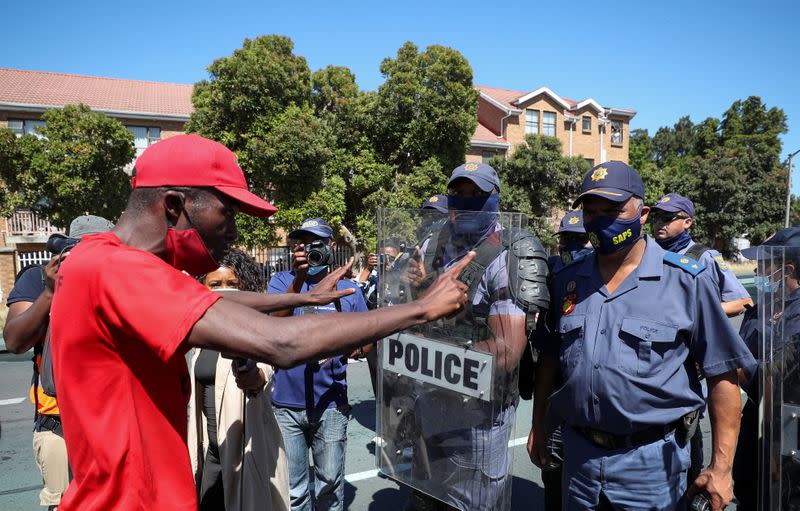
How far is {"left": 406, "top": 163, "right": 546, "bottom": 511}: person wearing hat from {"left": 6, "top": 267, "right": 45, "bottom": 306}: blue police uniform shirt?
2.33 metres

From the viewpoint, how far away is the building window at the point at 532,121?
2957 cm

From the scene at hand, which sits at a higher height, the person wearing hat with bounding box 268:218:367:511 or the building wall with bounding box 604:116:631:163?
the building wall with bounding box 604:116:631:163

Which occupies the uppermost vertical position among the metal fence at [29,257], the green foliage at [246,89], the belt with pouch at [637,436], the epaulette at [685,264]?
the green foliage at [246,89]

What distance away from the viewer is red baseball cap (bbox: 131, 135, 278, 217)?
140cm

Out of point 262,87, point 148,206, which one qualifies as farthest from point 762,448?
point 262,87

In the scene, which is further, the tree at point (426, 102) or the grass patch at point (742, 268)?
the grass patch at point (742, 268)

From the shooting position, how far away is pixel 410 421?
2352mm

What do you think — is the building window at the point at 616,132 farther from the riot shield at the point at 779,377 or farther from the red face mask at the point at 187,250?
the red face mask at the point at 187,250

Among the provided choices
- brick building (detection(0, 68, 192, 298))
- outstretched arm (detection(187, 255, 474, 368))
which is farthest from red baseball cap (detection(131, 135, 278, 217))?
brick building (detection(0, 68, 192, 298))

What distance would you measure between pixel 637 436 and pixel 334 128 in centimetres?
1632

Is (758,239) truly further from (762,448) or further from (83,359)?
(83,359)

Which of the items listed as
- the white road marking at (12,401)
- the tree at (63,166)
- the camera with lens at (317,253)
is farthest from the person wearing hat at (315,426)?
the tree at (63,166)

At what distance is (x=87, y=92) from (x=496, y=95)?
72.2 ft

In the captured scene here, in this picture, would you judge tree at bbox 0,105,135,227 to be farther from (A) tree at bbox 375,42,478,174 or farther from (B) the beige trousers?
(B) the beige trousers
